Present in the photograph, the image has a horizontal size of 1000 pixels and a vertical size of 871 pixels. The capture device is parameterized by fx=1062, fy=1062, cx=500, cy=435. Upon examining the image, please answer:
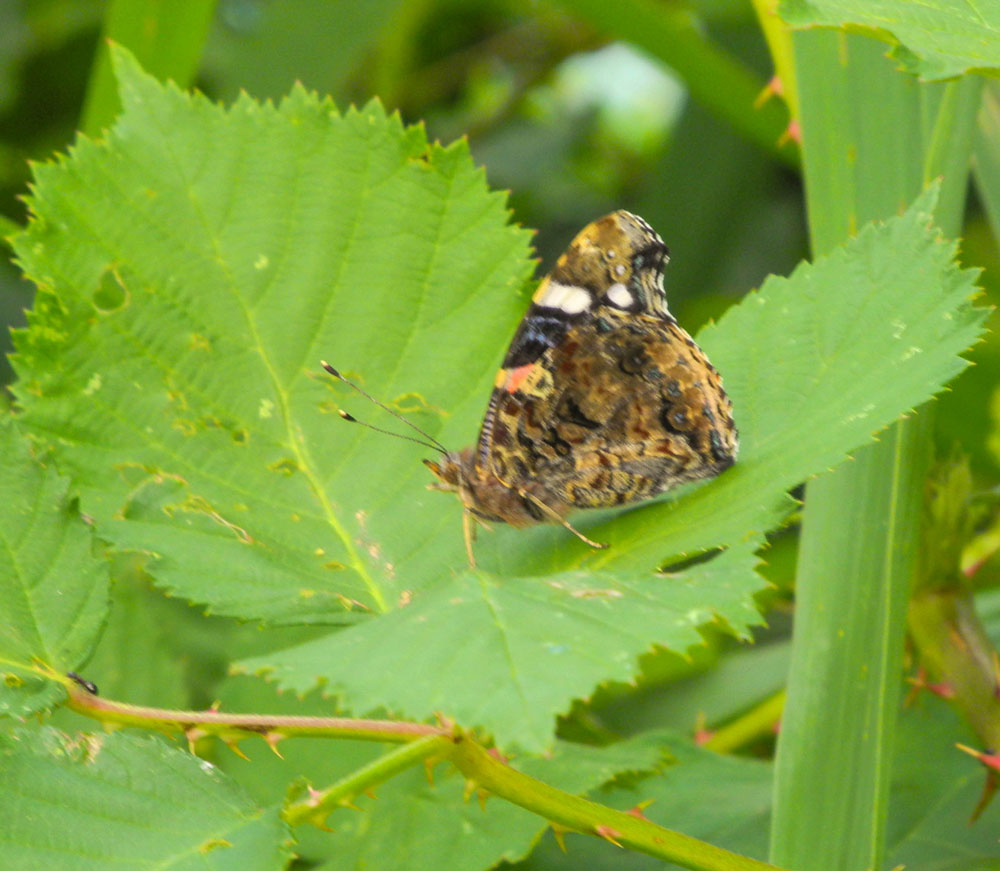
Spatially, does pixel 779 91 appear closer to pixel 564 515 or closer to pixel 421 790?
pixel 564 515

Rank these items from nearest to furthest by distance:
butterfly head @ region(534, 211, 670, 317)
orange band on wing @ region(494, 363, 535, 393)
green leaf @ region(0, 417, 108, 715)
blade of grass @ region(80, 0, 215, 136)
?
1. green leaf @ region(0, 417, 108, 715)
2. orange band on wing @ region(494, 363, 535, 393)
3. butterfly head @ region(534, 211, 670, 317)
4. blade of grass @ region(80, 0, 215, 136)

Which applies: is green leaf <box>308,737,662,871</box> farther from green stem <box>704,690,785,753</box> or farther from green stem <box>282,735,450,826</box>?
green stem <box>704,690,785,753</box>

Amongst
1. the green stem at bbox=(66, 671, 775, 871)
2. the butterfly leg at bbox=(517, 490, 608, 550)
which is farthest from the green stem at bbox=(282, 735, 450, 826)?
the butterfly leg at bbox=(517, 490, 608, 550)

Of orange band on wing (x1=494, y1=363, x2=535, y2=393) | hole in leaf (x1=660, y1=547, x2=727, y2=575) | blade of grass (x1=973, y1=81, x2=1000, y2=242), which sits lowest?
hole in leaf (x1=660, y1=547, x2=727, y2=575)

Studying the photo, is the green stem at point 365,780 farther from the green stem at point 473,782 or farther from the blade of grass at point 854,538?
the blade of grass at point 854,538

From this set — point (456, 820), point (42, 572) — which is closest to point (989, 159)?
point (456, 820)

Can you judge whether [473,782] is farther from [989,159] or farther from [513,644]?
[989,159]

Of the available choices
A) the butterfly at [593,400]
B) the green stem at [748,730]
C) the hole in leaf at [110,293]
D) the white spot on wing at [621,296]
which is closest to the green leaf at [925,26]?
the butterfly at [593,400]
